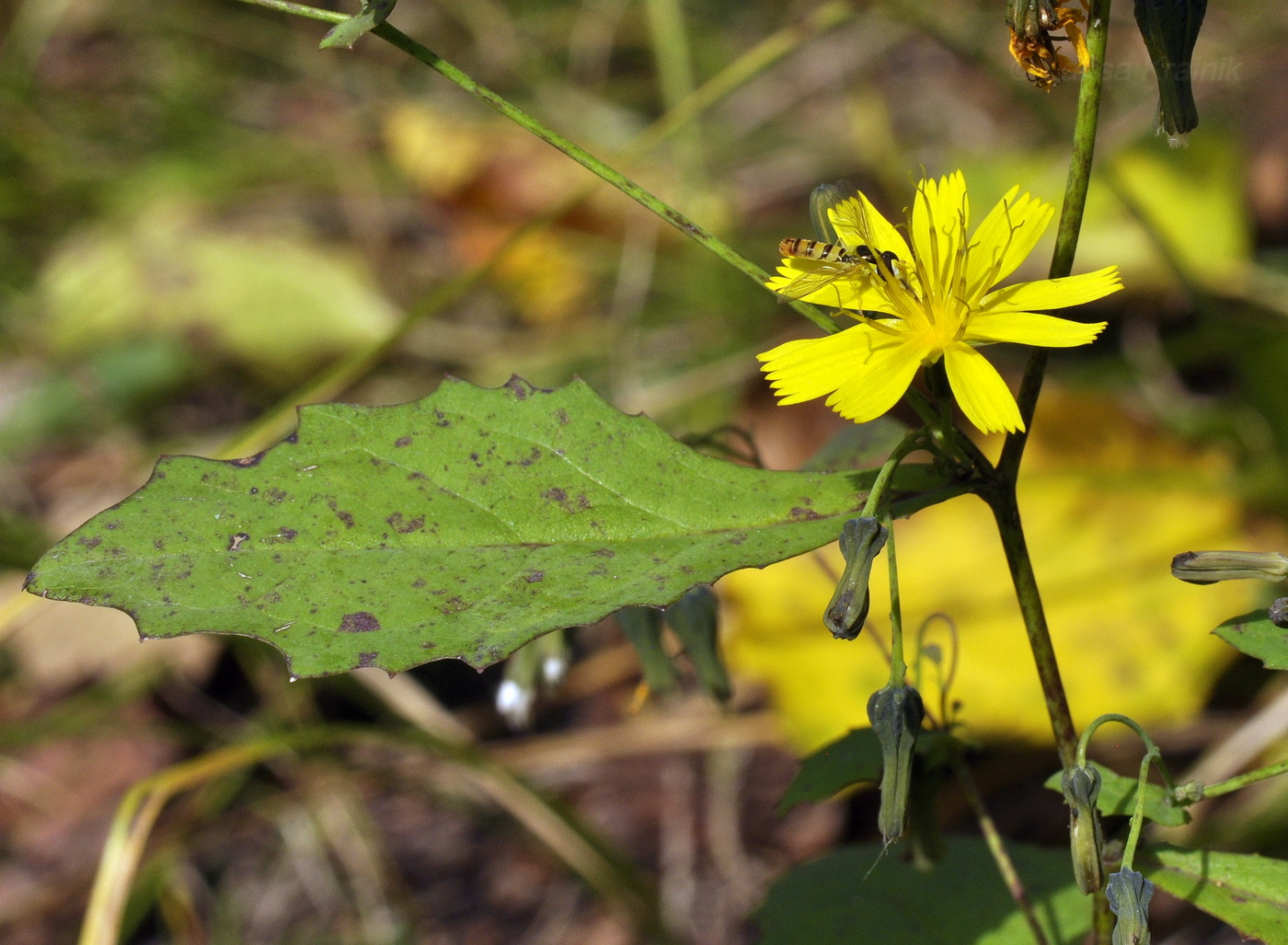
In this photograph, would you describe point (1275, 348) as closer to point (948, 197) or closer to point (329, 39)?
point (948, 197)

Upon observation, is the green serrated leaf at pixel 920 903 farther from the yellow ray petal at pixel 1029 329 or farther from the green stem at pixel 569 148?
the green stem at pixel 569 148

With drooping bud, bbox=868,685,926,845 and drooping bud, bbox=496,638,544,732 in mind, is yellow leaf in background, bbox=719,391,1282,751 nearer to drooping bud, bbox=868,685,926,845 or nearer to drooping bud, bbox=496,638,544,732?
drooping bud, bbox=496,638,544,732

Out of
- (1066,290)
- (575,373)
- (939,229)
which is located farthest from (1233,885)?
(575,373)

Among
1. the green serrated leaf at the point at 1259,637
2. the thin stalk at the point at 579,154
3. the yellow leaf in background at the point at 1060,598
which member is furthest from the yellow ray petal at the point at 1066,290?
the yellow leaf in background at the point at 1060,598

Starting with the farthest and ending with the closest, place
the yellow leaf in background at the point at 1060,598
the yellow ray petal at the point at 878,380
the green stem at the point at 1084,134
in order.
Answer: the yellow leaf in background at the point at 1060,598, the yellow ray petal at the point at 878,380, the green stem at the point at 1084,134

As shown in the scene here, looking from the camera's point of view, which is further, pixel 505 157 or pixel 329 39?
pixel 505 157

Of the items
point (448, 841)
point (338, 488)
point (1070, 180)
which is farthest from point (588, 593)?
point (448, 841)

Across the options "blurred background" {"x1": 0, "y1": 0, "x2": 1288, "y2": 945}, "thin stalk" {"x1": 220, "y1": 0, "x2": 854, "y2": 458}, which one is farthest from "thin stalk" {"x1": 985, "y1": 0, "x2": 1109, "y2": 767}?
"thin stalk" {"x1": 220, "y1": 0, "x2": 854, "y2": 458}
